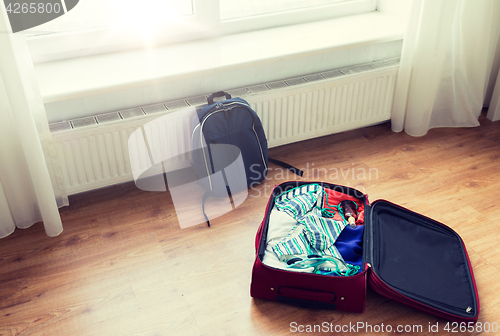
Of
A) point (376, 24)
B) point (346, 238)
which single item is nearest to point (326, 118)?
point (376, 24)

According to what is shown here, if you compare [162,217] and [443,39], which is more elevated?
[443,39]

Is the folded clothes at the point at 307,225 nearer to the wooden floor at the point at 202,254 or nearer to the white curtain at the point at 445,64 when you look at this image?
the wooden floor at the point at 202,254

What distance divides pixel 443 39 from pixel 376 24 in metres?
0.34

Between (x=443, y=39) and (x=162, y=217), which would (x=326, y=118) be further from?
(x=162, y=217)

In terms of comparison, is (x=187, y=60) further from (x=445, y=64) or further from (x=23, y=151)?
(x=445, y=64)

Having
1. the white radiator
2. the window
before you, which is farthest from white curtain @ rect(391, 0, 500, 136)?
the window

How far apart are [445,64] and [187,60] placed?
4.32 feet

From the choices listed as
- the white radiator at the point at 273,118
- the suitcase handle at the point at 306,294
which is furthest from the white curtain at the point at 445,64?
the suitcase handle at the point at 306,294

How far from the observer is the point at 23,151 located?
165cm

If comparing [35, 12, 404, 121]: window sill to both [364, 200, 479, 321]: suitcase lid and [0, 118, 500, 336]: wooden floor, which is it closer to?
[0, 118, 500, 336]: wooden floor

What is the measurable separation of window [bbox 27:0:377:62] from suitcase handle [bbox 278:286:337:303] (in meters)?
1.25

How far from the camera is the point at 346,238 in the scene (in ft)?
5.36

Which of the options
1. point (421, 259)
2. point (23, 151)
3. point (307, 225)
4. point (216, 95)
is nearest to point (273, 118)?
point (216, 95)

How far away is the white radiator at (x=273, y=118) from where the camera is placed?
183 cm
